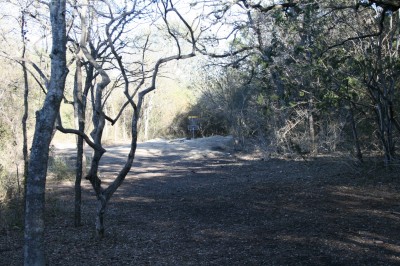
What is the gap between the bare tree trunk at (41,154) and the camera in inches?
183

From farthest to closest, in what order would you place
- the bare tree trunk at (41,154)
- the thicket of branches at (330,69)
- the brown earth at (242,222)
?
the thicket of branches at (330,69) → the brown earth at (242,222) → the bare tree trunk at (41,154)

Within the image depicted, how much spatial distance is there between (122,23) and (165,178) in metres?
8.59

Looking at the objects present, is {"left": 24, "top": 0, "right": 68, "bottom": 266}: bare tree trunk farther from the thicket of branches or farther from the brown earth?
the thicket of branches

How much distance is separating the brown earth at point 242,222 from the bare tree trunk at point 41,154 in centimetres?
133

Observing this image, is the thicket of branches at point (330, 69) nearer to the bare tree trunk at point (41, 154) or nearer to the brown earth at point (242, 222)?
the brown earth at point (242, 222)

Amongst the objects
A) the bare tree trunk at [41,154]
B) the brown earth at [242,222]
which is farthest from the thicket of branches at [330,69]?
the bare tree trunk at [41,154]

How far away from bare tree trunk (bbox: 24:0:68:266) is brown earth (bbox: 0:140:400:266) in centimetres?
133

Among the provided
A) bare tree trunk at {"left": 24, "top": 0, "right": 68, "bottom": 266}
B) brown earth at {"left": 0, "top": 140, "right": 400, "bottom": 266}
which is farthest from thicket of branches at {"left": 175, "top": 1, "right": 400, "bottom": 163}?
bare tree trunk at {"left": 24, "top": 0, "right": 68, "bottom": 266}

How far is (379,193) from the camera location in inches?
379

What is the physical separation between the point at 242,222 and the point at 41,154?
14.7 feet

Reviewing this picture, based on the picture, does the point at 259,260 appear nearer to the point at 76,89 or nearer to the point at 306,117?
the point at 76,89

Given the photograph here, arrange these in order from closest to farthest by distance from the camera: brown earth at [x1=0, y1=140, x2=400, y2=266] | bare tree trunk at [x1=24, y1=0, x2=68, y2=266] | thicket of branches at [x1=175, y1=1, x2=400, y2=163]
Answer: bare tree trunk at [x1=24, y1=0, x2=68, y2=266]
brown earth at [x1=0, y1=140, x2=400, y2=266]
thicket of branches at [x1=175, y1=1, x2=400, y2=163]

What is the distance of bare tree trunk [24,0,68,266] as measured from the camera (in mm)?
4652

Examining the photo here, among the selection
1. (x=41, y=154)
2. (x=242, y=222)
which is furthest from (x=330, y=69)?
(x=41, y=154)
